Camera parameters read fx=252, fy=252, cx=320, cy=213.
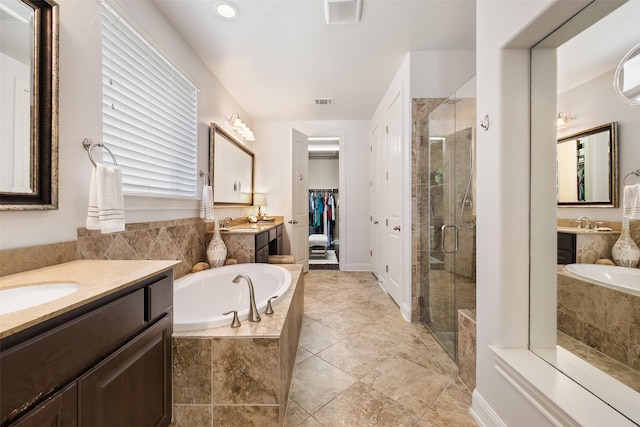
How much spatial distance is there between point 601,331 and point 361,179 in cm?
354

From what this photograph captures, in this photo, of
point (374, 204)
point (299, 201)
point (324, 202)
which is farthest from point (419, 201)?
point (324, 202)

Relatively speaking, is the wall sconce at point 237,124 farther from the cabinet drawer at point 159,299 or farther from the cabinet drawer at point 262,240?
the cabinet drawer at point 159,299

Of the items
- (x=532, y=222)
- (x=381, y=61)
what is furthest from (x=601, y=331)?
(x=381, y=61)

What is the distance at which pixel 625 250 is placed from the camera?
937 millimetres

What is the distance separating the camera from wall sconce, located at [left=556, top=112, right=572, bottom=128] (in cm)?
108

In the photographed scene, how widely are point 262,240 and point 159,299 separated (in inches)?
71.5

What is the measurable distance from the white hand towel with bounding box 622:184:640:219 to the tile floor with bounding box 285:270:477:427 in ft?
3.96

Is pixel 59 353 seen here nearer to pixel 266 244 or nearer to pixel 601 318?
pixel 601 318

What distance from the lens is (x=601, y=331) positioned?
0.98 metres

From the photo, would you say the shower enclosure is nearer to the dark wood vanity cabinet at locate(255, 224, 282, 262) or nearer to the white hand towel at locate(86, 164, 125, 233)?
the dark wood vanity cabinet at locate(255, 224, 282, 262)

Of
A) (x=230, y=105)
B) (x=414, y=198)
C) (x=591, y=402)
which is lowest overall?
(x=591, y=402)

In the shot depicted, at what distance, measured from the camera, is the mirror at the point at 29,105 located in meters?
0.94

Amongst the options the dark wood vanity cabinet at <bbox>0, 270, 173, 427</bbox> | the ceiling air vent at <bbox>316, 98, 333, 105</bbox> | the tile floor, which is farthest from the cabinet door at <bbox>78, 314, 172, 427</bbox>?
the ceiling air vent at <bbox>316, 98, 333, 105</bbox>

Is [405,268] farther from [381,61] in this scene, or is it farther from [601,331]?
[381,61]
